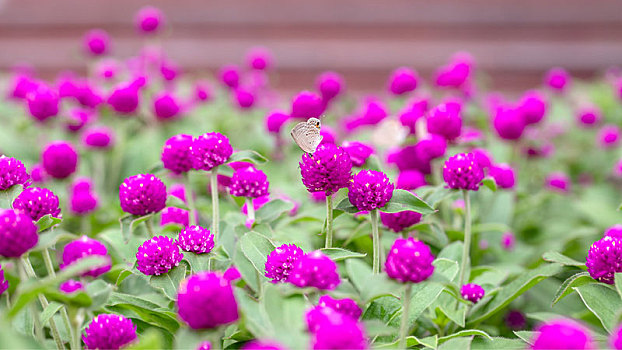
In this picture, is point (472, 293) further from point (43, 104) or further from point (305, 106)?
point (43, 104)

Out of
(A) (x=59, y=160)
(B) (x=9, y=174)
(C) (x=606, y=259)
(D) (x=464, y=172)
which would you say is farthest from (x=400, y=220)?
(A) (x=59, y=160)

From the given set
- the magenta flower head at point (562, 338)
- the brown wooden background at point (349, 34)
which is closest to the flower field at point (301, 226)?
the magenta flower head at point (562, 338)

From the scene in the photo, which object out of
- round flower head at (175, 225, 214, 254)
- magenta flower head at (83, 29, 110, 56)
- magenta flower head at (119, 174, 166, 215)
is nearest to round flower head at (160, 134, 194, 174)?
magenta flower head at (119, 174, 166, 215)

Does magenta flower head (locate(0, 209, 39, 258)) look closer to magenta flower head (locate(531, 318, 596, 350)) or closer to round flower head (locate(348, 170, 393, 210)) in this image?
round flower head (locate(348, 170, 393, 210))

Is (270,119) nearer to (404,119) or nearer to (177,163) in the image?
(404,119)

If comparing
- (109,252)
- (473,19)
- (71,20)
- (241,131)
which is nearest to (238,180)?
(109,252)

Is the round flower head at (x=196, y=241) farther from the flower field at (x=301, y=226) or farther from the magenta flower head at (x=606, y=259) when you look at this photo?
the magenta flower head at (x=606, y=259)
